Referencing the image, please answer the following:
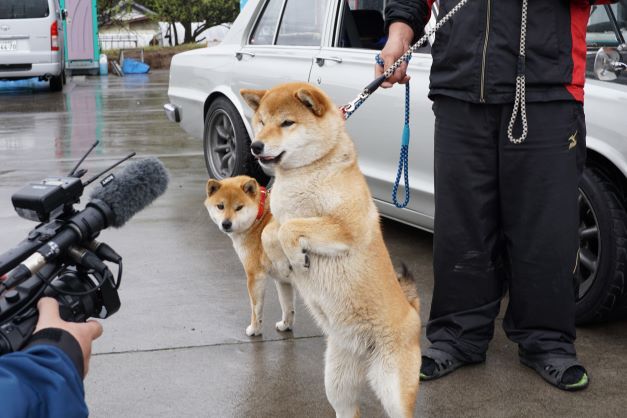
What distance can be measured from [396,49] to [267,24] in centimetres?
301

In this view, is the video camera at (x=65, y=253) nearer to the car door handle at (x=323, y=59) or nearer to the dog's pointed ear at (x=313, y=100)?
the dog's pointed ear at (x=313, y=100)

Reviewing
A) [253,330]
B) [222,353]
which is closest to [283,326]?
[253,330]

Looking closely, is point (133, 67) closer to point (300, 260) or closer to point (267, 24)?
point (267, 24)

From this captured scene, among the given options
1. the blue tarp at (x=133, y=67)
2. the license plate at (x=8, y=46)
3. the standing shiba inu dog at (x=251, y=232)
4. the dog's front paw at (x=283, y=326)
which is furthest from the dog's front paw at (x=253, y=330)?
the blue tarp at (x=133, y=67)

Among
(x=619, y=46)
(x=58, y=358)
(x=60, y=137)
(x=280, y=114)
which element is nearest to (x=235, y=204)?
(x=280, y=114)

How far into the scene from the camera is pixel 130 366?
12.9ft

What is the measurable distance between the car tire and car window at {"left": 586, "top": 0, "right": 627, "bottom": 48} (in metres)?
2.48

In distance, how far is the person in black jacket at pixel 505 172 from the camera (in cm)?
348

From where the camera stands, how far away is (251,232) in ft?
14.4

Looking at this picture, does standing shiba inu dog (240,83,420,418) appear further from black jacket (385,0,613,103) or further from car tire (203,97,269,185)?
car tire (203,97,269,185)

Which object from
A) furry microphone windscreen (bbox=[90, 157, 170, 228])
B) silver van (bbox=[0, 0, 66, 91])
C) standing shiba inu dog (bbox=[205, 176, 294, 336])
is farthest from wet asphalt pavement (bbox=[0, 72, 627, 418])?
silver van (bbox=[0, 0, 66, 91])

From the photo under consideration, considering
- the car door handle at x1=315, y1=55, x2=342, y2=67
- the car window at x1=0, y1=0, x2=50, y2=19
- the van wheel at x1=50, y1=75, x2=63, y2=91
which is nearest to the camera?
the car door handle at x1=315, y1=55, x2=342, y2=67

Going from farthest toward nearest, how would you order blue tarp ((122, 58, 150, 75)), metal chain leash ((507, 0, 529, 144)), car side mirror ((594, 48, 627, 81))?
blue tarp ((122, 58, 150, 75)), car side mirror ((594, 48, 627, 81)), metal chain leash ((507, 0, 529, 144))

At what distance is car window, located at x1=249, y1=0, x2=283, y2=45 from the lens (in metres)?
6.35
